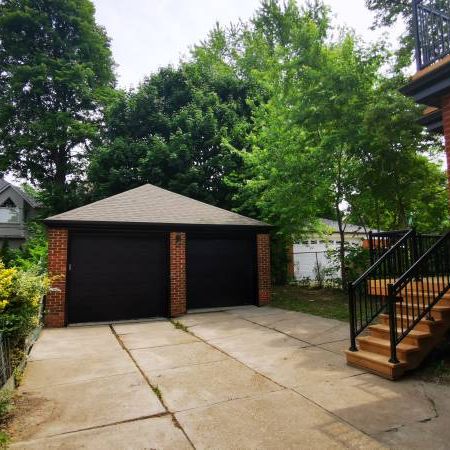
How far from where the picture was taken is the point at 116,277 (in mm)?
9453

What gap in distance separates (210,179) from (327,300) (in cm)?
884

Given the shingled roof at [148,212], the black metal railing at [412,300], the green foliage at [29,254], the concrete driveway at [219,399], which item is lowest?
the concrete driveway at [219,399]

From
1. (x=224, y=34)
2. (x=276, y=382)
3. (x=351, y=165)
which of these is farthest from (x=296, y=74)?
(x=224, y=34)

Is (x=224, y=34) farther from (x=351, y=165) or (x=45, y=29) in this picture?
(x=351, y=165)

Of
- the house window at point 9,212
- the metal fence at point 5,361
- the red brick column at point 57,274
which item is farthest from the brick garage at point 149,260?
the house window at point 9,212

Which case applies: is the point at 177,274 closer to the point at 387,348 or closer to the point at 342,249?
the point at 342,249

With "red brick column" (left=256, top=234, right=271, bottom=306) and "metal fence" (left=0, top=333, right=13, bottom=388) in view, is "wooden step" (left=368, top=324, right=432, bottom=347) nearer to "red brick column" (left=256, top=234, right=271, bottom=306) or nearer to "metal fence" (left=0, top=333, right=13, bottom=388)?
"metal fence" (left=0, top=333, right=13, bottom=388)

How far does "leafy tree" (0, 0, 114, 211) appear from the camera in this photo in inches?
897

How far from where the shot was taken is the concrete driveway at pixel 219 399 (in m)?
3.13

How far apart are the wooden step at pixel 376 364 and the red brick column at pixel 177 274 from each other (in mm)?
5620

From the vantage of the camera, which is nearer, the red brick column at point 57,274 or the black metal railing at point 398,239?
the black metal railing at point 398,239

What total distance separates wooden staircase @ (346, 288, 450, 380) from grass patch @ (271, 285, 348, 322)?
10.6 feet

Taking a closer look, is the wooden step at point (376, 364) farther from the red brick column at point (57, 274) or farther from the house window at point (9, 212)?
the house window at point (9, 212)

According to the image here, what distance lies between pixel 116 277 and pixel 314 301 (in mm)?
6181
